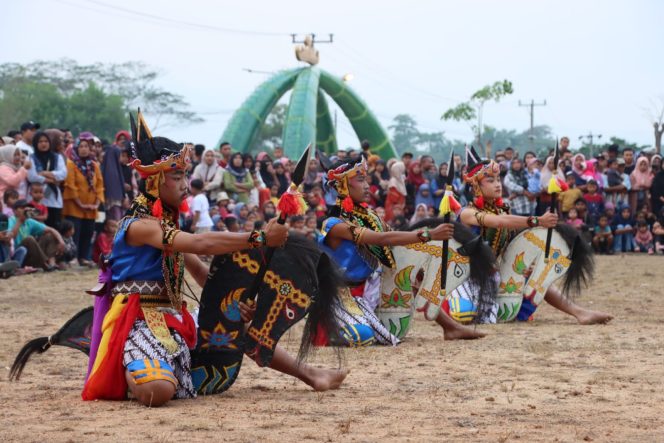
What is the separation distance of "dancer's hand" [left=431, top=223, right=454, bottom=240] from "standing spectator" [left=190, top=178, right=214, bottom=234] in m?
8.18

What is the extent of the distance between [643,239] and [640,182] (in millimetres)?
1046

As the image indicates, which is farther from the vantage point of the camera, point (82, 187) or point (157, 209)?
point (82, 187)

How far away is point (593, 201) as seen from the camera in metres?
19.3

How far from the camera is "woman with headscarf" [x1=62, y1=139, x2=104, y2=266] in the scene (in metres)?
13.9

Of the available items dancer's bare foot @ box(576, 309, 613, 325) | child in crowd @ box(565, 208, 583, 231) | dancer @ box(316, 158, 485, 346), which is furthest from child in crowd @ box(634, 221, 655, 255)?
dancer @ box(316, 158, 485, 346)

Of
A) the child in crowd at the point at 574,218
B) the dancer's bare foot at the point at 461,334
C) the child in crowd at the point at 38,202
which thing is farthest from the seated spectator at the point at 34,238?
the child in crowd at the point at 574,218

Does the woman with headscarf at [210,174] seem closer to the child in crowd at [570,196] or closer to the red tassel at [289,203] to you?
the child in crowd at [570,196]

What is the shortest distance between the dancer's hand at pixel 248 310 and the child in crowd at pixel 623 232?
15024 mm

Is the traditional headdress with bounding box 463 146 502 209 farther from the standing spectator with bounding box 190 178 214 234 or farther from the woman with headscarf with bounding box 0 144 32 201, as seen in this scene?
the standing spectator with bounding box 190 178 214 234

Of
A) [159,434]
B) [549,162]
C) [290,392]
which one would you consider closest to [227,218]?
[549,162]

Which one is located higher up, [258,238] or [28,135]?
[28,135]

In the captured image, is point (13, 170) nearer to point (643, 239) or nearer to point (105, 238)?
point (105, 238)

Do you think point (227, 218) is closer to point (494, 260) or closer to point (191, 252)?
point (494, 260)

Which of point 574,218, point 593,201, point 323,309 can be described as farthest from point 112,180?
point 323,309
